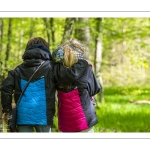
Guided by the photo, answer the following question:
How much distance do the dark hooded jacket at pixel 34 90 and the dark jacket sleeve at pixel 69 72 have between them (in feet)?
0.29

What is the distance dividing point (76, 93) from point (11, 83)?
73 centimetres

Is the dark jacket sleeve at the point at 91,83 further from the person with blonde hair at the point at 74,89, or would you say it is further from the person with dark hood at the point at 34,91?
the person with dark hood at the point at 34,91

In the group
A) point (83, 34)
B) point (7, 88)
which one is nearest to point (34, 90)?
point (7, 88)

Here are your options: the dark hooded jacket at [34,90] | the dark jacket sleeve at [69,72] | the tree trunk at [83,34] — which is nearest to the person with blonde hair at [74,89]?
the dark jacket sleeve at [69,72]

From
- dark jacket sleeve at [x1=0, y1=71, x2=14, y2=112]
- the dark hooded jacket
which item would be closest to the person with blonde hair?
the dark hooded jacket

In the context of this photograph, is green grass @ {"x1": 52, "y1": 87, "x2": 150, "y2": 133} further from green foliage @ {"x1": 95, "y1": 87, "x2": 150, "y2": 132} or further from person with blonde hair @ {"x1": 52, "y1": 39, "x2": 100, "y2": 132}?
person with blonde hair @ {"x1": 52, "y1": 39, "x2": 100, "y2": 132}

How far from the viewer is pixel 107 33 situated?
1114cm

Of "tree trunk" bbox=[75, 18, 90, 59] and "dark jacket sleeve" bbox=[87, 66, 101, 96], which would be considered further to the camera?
"tree trunk" bbox=[75, 18, 90, 59]

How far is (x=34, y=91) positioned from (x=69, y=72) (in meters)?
0.43

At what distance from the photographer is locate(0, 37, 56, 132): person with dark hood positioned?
3334 mm

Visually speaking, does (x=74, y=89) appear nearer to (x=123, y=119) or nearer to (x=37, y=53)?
(x=37, y=53)

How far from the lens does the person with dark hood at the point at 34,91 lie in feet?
10.9

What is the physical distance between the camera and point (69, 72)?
3.32 m
